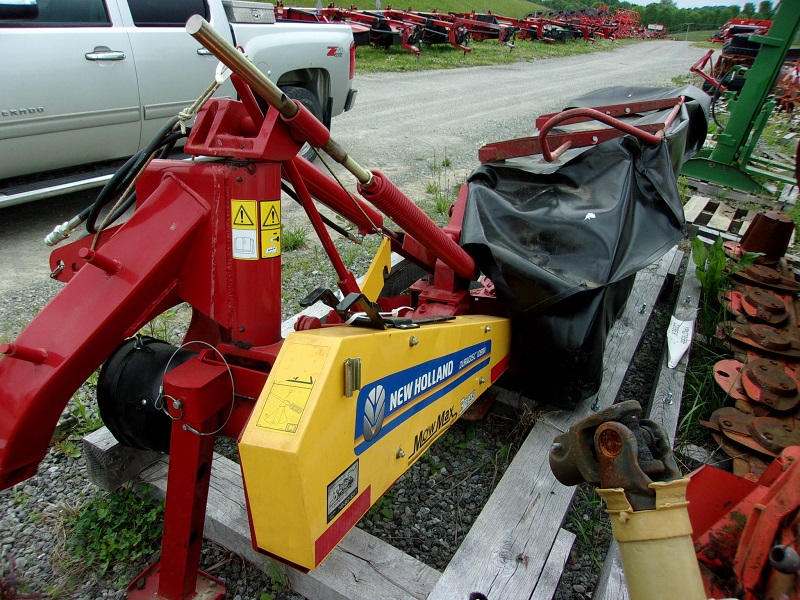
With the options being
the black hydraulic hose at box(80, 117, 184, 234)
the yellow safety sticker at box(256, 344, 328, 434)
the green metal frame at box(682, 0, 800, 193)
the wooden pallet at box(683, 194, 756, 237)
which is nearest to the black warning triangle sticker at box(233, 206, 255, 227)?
the black hydraulic hose at box(80, 117, 184, 234)

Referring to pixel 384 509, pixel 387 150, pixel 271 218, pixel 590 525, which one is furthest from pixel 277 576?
pixel 387 150

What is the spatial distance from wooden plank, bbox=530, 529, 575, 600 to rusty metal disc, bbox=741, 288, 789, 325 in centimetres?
239

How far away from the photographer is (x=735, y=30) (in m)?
13.1

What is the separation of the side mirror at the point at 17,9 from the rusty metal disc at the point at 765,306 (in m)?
4.70

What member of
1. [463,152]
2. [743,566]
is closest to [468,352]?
[743,566]

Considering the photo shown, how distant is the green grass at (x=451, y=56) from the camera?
14812mm

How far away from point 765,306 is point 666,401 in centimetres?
136

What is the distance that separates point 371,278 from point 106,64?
316cm

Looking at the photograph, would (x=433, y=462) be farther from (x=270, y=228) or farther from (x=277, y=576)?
(x=270, y=228)

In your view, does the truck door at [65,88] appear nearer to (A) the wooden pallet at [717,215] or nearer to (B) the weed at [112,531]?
(B) the weed at [112,531]

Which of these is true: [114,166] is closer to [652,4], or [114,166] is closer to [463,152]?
[463,152]

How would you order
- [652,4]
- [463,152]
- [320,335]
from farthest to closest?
[652,4]
[463,152]
[320,335]

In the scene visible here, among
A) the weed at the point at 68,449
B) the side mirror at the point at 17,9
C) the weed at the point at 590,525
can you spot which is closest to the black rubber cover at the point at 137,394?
the weed at the point at 68,449

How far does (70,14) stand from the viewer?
14.1 feet
